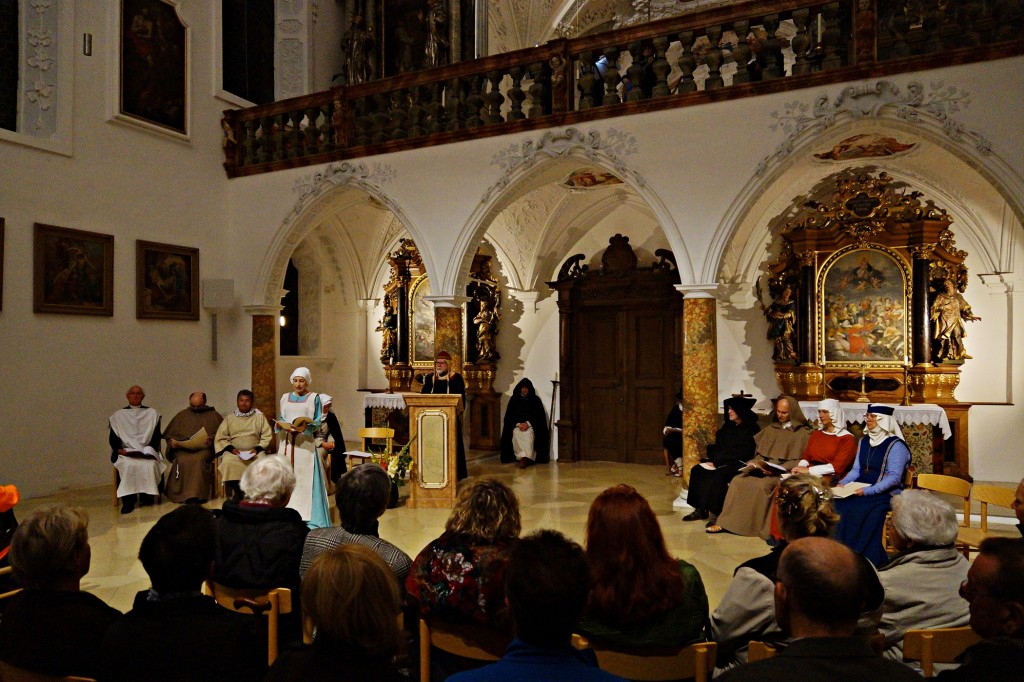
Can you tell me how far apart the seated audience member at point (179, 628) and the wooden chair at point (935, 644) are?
2.03 m

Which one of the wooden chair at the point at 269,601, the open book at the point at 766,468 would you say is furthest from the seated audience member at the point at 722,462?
the wooden chair at the point at 269,601

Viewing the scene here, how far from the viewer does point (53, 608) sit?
2.32 metres

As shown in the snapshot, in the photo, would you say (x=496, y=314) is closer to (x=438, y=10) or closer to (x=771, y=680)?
(x=438, y=10)

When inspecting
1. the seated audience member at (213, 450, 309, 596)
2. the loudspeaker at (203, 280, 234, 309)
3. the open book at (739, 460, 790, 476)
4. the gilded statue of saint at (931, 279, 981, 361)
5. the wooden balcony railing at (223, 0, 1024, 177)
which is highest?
the wooden balcony railing at (223, 0, 1024, 177)

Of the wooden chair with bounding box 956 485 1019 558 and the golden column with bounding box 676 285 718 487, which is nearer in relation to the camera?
the wooden chair with bounding box 956 485 1019 558

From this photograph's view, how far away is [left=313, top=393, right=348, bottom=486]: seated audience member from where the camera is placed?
732 cm

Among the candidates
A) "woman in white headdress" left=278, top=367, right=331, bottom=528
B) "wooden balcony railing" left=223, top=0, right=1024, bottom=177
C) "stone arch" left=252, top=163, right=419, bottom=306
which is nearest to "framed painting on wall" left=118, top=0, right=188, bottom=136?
"wooden balcony railing" left=223, top=0, right=1024, bottom=177

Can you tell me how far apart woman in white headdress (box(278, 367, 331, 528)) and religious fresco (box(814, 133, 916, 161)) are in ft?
20.3

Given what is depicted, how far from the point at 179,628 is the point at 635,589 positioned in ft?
4.56

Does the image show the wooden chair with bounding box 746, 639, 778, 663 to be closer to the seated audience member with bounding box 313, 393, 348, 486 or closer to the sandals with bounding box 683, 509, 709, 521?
the seated audience member with bounding box 313, 393, 348, 486

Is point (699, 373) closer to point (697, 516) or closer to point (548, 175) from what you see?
point (697, 516)

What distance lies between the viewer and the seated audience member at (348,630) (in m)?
1.74

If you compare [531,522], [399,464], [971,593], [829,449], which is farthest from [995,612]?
[399,464]

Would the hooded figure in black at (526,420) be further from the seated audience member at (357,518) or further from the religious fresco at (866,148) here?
the seated audience member at (357,518)
